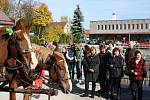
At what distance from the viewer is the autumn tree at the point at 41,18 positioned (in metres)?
87.3

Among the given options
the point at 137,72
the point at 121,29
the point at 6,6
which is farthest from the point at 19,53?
the point at 121,29

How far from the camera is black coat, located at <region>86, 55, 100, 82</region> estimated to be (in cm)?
1420

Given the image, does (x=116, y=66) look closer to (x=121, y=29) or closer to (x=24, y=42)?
(x=24, y=42)

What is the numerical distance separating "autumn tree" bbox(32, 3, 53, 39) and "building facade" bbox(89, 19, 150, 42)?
23.0 meters

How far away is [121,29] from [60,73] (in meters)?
106

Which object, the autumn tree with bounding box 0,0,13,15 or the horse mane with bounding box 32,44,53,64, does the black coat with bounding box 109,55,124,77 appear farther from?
the autumn tree with bounding box 0,0,13,15

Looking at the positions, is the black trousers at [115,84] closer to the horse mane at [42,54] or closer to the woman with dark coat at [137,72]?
the woman with dark coat at [137,72]

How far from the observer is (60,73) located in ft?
30.5

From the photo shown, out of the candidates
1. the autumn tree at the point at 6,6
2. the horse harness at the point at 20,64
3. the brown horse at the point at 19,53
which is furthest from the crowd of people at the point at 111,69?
the autumn tree at the point at 6,6

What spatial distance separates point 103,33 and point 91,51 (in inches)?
4044

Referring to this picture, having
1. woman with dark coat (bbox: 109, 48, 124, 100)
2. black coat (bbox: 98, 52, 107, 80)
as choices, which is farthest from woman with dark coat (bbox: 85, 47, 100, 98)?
woman with dark coat (bbox: 109, 48, 124, 100)

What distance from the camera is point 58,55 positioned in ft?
31.4

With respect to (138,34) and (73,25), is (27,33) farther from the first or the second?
(138,34)

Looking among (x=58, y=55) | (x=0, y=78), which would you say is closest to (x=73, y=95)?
(x=58, y=55)
